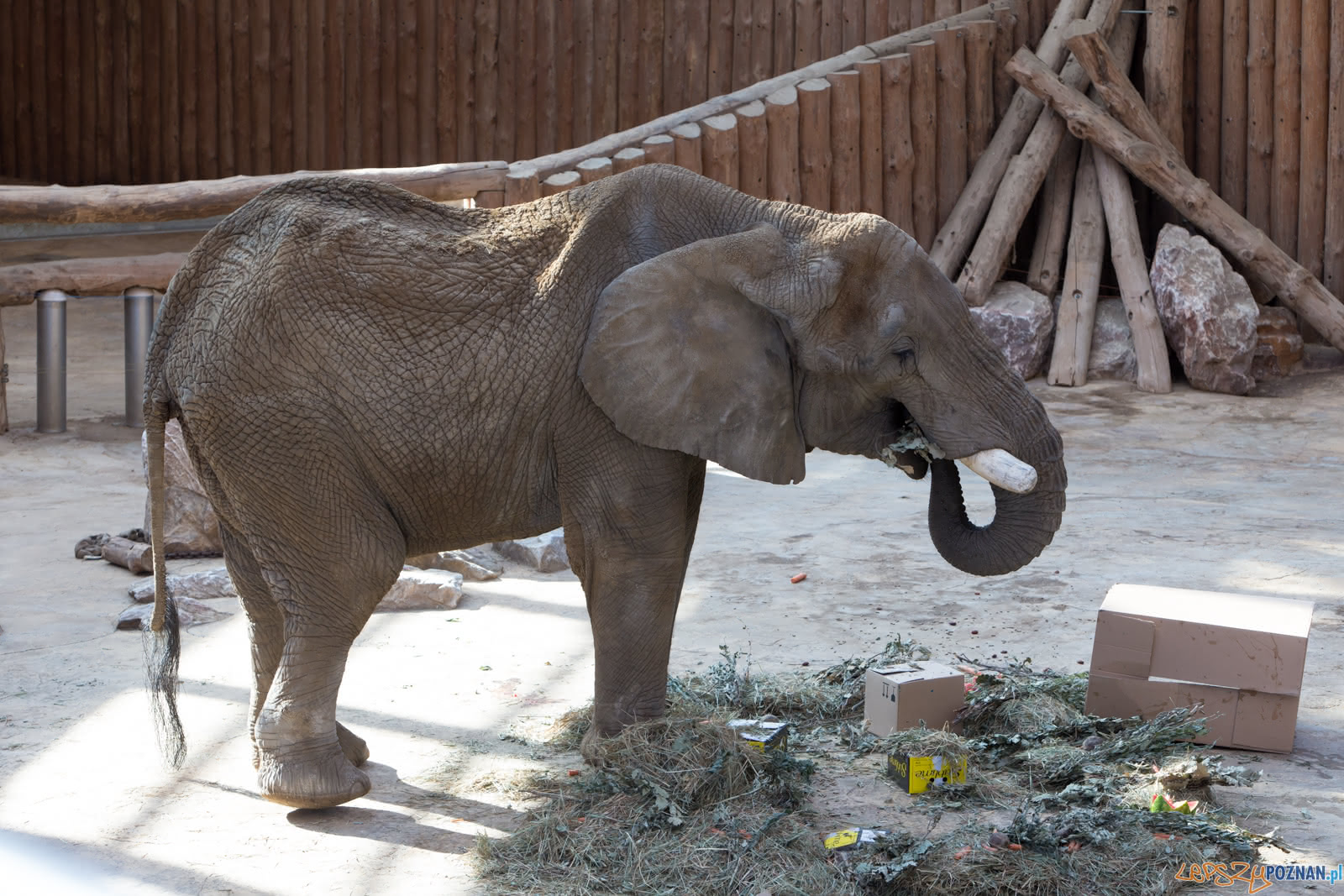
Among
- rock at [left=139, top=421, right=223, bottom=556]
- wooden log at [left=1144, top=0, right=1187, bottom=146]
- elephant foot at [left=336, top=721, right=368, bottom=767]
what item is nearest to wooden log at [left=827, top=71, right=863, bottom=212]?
wooden log at [left=1144, top=0, right=1187, bottom=146]

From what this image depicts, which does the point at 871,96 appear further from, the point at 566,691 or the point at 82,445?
the point at 566,691

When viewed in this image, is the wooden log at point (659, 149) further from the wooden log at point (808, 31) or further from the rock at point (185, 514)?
the rock at point (185, 514)

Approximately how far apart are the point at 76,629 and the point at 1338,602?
5.64 metres

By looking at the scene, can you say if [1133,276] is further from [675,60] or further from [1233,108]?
[675,60]

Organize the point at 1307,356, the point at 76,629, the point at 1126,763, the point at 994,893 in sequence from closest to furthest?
the point at 994,893
the point at 1126,763
the point at 76,629
the point at 1307,356

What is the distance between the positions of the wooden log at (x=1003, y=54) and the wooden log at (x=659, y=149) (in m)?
3.36

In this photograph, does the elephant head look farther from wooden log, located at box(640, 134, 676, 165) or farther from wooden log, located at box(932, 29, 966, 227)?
wooden log, located at box(932, 29, 966, 227)

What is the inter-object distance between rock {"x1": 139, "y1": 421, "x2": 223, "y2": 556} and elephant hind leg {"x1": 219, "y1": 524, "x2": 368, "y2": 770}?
3.20 metres

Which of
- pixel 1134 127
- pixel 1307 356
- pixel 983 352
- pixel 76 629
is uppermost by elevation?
pixel 1134 127

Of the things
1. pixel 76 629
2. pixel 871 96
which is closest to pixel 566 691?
pixel 76 629

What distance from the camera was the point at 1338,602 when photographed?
21.7ft

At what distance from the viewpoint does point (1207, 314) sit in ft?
37.8

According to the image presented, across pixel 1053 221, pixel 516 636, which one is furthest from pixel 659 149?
pixel 516 636

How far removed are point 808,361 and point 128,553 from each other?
14.3 ft
